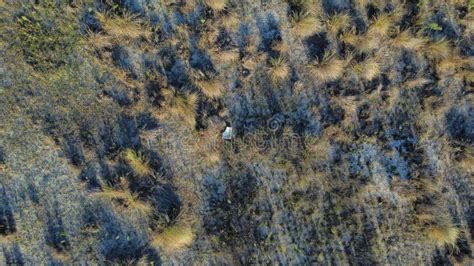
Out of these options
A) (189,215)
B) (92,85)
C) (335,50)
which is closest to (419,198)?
(335,50)

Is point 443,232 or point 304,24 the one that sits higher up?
point 304,24

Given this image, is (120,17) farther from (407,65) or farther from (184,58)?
(407,65)

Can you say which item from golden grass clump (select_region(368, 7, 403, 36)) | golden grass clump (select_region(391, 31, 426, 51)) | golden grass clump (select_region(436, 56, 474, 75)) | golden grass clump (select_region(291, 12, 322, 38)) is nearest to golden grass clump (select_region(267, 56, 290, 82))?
golden grass clump (select_region(291, 12, 322, 38))

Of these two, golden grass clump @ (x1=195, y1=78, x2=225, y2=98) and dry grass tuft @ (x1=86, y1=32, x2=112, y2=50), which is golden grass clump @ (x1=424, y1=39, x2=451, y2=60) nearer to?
golden grass clump @ (x1=195, y1=78, x2=225, y2=98)

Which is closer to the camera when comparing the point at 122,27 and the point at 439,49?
the point at 439,49

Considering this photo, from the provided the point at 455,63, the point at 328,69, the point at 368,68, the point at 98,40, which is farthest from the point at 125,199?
the point at 455,63

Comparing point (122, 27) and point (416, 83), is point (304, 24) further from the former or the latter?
point (122, 27)

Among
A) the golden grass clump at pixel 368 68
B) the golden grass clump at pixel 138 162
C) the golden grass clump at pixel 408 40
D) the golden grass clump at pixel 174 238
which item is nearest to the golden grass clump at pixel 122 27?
the golden grass clump at pixel 138 162
